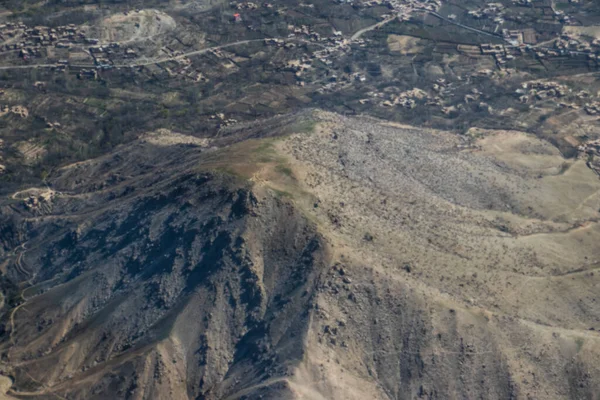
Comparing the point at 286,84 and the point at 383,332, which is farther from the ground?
the point at 383,332

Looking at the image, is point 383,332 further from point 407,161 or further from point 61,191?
point 61,191

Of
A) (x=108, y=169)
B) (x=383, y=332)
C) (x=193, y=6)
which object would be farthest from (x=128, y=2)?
(x=383, y=332)

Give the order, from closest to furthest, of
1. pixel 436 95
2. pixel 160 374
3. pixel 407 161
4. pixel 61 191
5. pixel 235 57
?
pixel 160 374, pixel 407 161, pixel 61 191, pixel 436 95, pixel 235 57

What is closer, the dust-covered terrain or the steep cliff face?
the dust-covered terrain

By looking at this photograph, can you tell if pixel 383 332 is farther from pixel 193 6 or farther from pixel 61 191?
pixel 193 6

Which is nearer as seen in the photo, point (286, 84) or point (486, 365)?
point (486, 365)

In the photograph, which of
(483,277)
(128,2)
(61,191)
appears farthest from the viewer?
(128,2)

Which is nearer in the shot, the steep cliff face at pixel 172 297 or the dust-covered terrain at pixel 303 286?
the dust-covered terrain at pixel 303 286

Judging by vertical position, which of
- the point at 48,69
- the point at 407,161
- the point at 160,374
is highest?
the point at 407,161
